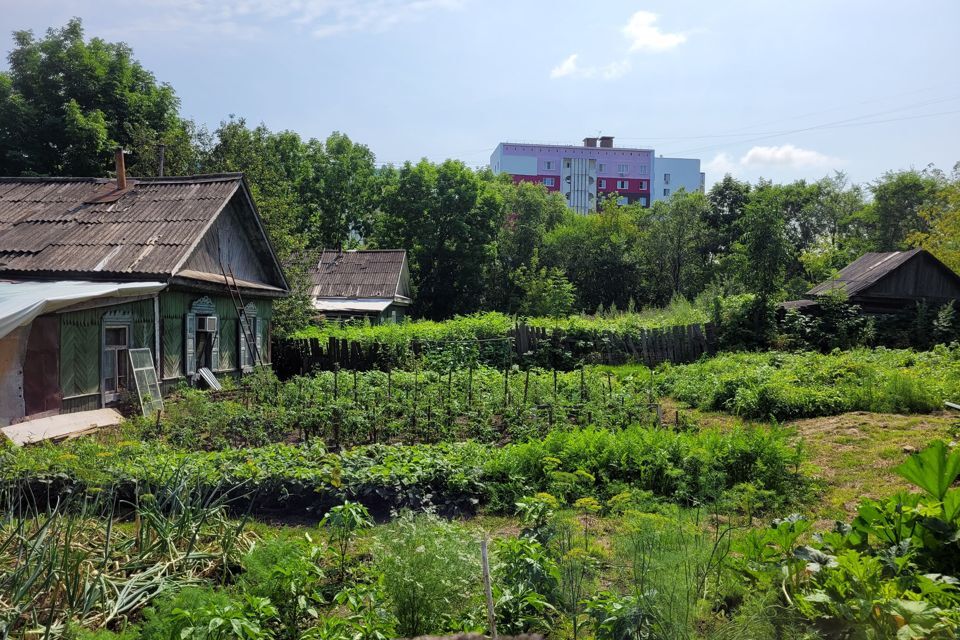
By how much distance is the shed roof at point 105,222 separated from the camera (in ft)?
41.1

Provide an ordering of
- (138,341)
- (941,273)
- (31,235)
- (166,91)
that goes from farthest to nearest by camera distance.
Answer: (166,91) < (941,273) < (31,235) < (138,341)

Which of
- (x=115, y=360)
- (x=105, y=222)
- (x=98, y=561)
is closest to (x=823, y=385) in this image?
(x=98, y=561)

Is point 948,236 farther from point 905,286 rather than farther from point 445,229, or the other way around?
point 445,229

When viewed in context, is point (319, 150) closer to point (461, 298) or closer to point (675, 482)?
point (461, 298)

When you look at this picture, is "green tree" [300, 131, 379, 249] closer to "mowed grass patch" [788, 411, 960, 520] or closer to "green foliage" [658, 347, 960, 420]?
"green foliage" [658, 347, 960, 420]

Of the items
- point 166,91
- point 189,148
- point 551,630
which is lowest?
point 551,630

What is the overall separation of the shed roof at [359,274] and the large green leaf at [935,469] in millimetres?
26006

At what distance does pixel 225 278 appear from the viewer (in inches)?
588

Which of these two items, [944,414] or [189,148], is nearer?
[944,414]

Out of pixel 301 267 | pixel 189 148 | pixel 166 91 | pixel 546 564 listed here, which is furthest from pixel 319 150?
pixel 546 564

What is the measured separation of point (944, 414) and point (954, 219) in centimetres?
1800

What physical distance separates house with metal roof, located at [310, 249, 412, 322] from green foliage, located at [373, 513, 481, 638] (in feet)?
77.4

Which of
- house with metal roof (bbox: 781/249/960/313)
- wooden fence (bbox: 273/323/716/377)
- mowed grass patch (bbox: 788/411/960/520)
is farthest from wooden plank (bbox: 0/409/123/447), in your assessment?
house with metal roof (bbox: 781/249/960/313)

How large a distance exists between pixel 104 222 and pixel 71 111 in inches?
530
